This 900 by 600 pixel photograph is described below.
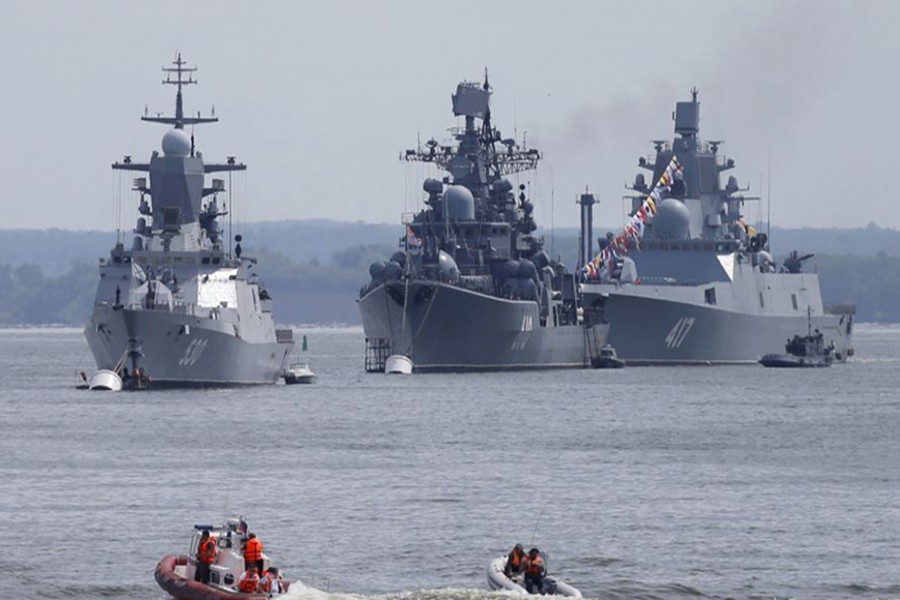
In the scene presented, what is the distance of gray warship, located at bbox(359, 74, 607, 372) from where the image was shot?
103 metres

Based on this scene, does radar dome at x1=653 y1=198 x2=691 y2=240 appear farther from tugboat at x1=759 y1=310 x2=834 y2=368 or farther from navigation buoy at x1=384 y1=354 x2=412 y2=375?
navigation buoy at x1=384 y1=354 x2=412 y2=375

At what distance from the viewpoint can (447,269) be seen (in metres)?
103

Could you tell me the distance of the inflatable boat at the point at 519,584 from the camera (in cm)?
3506

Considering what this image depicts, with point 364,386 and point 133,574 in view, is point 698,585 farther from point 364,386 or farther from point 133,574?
point 364,386

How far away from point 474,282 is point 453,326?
258cm

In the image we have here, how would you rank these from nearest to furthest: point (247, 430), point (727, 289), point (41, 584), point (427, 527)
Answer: point (41, 584)
point (427, 527)
point (247, 430)
point (727, 289)

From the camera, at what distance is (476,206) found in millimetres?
110812

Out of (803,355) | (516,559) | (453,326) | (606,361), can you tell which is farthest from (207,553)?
(803,355)

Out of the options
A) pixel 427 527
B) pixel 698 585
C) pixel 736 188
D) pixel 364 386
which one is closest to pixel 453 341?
pixel 364 386

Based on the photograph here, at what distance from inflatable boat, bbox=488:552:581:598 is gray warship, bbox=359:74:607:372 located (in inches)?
2586

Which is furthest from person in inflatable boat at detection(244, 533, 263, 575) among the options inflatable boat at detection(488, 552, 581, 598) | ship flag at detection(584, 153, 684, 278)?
ship flag at detection(584, 153, 684, 278)

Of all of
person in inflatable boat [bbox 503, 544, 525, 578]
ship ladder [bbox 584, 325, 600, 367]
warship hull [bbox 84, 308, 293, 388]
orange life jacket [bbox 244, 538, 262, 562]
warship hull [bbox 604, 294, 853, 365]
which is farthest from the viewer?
warship hull [bbox 604, 294, 853, 365]

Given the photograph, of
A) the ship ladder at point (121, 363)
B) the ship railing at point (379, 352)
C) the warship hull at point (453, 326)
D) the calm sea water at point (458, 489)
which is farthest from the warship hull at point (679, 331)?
the ship ladder at point (121, 363)

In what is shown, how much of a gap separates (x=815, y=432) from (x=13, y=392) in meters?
38.2
